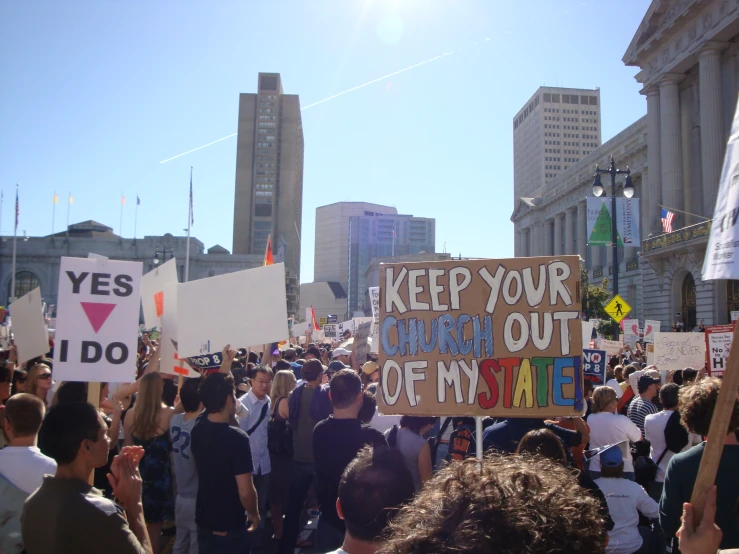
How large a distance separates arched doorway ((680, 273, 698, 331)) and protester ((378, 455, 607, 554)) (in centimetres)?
3564

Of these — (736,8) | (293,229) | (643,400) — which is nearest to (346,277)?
(293,229)

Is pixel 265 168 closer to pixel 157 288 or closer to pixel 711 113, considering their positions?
pixel 711 113

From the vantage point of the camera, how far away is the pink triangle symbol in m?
5.05

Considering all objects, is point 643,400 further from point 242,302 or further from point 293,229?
point 293,229

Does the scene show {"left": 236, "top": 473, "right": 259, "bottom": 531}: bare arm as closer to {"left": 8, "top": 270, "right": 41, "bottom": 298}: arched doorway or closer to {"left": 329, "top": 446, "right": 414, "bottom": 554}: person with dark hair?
{"left": 329, "top": 446, "right": 414, "bottom": 554}: person with dark hair

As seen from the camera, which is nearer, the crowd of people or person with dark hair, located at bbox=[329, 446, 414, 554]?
the crowd of people

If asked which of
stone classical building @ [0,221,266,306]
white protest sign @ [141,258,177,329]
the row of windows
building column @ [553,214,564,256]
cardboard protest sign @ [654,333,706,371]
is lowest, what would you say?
cardboard protest sign @ [654,333,706,371]

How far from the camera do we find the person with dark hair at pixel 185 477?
4738 mm

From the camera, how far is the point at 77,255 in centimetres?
7512

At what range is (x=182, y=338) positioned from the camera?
610 cm

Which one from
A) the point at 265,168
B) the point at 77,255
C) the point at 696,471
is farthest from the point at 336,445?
the point at 265,168

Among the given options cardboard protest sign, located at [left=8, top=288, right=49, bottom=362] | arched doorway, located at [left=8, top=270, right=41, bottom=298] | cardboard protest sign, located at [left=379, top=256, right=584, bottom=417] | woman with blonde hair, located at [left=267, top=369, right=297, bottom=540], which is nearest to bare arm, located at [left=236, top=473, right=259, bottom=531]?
cardboard protest sign, located at [left=379, top=256, right=584, bottom=417]

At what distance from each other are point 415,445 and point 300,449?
6.24 feet

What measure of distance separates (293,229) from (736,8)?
87.3 m
